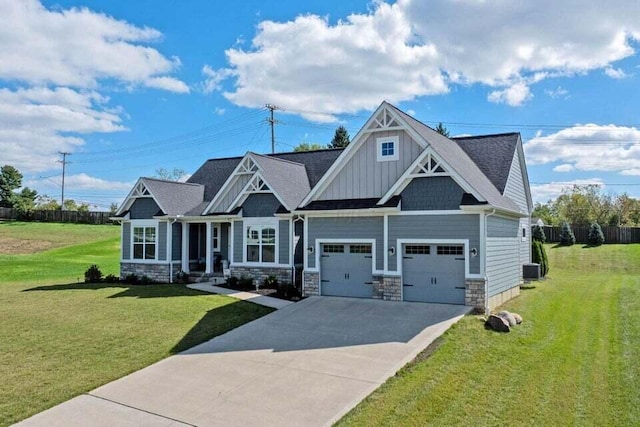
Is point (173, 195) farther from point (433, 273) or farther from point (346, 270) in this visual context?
point (433, 273)

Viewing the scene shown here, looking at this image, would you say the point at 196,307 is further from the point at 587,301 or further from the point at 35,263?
the point at 35,263

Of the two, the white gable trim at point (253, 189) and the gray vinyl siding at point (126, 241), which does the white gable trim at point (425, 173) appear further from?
the gray vinyl siding at point (126, 241)

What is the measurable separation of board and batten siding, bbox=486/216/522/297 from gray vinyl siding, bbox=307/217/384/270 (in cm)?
345

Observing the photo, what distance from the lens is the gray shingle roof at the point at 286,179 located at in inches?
753

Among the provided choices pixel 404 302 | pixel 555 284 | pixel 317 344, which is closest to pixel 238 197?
pixel 404 302

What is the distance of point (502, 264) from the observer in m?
15.5

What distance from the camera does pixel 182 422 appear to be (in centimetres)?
662

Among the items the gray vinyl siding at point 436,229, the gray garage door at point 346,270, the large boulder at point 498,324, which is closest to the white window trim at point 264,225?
the gray garage door at point 346,270

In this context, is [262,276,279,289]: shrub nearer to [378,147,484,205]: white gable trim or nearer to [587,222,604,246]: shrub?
[378,147,484,205]: white gable trim

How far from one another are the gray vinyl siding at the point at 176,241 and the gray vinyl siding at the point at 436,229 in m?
11.9

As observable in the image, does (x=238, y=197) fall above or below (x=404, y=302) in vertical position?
above

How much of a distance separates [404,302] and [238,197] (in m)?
9.04

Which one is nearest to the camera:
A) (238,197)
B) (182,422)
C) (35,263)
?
(182,422)

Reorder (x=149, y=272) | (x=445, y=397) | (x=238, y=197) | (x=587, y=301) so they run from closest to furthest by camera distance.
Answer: (x=445, y=397), (x=587, y=301), (x=238, y=197), (x=149, y=272)
